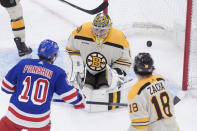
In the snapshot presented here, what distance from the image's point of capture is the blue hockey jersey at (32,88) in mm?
1830

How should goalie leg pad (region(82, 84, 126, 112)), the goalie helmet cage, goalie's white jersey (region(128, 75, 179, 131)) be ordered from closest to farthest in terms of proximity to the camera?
goalie's white jersey (region(128, 75, 179, 131)) < goalie leg pad (region(82, 84, 126, 112)) < the goalie helmet cage

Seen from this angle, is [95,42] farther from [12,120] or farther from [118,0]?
[118,0]

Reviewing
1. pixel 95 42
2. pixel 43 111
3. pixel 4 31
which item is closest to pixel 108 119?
pixel 95 42

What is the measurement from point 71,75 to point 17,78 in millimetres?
888

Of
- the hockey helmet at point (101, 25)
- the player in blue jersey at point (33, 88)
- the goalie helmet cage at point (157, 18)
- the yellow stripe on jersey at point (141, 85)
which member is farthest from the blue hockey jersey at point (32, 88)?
the goalie helmet cage at point (157, 18)

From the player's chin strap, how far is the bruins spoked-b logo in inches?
2.6

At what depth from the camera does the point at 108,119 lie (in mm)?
2611

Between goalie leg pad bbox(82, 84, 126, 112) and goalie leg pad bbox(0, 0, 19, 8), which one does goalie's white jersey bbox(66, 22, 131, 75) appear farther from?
goalie leg pad bbox(0, 0, 19, 8)

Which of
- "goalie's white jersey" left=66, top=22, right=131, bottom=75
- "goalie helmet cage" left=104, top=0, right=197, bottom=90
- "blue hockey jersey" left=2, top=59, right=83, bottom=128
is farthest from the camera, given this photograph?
"goalie helmet cage" left=104, top=0, right=197, bottom=90

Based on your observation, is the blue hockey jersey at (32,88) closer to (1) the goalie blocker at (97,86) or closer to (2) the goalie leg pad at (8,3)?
(1) the goalie blocker at (97,86)

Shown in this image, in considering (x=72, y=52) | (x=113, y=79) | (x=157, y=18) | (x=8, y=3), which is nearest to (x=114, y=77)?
(x=113, y=79)

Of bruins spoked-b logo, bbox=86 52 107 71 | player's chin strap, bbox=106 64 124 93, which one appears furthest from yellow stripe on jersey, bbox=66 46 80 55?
player's chin strap, bbox=106 64 124 93

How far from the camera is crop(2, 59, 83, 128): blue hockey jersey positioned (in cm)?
183

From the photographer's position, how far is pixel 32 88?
6.00 feet
